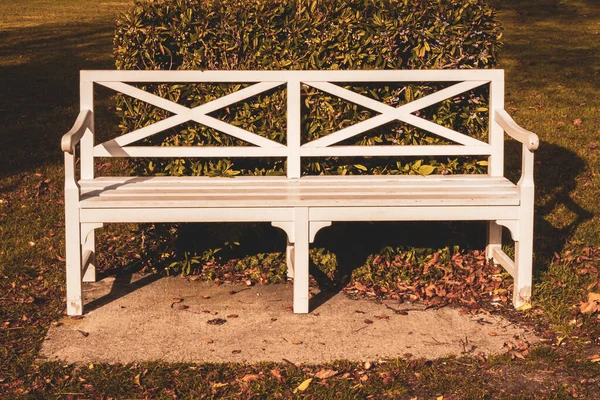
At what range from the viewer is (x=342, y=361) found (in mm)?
4504

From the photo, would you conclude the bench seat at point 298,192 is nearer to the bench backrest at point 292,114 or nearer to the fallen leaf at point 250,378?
the bench backrest at point 292,114

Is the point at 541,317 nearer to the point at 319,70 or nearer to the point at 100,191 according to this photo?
the point at 319,70

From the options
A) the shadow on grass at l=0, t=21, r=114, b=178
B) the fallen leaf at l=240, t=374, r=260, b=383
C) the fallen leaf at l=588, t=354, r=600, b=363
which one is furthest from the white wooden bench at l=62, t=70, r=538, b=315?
the shadow on grass at l=0, t=21, r=114, b=178

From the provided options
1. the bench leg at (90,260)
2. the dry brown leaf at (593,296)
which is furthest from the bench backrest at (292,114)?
the dry brown leaf at (593,296)

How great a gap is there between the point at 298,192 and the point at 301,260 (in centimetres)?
40

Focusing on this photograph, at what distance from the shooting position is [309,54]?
19.1ft

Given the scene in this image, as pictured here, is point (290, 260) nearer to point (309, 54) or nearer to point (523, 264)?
point (309, 54)

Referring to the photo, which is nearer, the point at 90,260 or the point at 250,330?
the point at 250,330

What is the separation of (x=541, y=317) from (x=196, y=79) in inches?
96.6

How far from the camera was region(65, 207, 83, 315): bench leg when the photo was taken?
197 inches

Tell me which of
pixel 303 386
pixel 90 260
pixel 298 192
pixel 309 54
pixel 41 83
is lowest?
pixel 303 386

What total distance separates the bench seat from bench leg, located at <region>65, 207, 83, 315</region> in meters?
0.10

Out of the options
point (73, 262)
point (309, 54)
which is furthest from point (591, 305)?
point (73, 262)

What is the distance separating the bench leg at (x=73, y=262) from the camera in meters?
5.01
